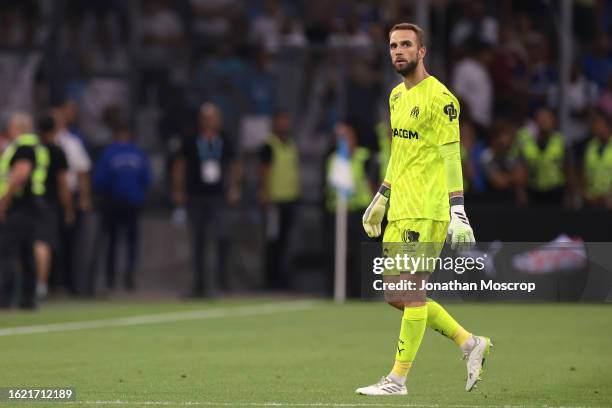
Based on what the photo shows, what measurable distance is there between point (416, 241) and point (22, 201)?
949 centimetres

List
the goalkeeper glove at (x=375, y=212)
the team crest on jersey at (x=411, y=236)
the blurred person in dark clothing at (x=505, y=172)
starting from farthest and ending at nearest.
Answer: the blurred person in dark clothing at (x=505, y=172), the goalkeeper glove at (x=375, y=212), the team crest on jersey at (x=411, y=236)

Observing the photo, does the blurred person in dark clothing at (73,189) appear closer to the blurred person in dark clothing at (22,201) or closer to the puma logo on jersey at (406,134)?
the blurred person in dark clothing at (22,201)

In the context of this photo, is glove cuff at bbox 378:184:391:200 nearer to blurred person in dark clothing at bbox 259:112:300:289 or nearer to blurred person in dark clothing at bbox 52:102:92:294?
blurred person in dark clothing at bbox 52:102:92:294

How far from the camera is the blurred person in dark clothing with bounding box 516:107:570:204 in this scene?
809 inches

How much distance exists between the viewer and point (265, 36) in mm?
23750

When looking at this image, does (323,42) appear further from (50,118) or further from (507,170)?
(50,118)

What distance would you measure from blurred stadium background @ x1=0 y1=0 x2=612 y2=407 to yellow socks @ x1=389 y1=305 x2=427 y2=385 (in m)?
6.40

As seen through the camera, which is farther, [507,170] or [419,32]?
[507,170]

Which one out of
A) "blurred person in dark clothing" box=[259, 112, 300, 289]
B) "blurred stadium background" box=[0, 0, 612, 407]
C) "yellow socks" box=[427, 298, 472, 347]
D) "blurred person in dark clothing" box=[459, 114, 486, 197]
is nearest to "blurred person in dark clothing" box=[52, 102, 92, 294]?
"blurred stadium background" box=[0, 0, 612, 407]

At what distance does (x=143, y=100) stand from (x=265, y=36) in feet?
6.94

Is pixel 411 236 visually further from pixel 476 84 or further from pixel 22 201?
pixel 476 84

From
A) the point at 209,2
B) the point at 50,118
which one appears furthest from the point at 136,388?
the point at 209,2

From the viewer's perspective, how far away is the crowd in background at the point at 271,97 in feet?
68.1

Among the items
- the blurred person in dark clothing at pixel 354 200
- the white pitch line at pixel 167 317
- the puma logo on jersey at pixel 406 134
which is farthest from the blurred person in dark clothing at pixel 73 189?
the puma logo on jersey at pixel 406 134
